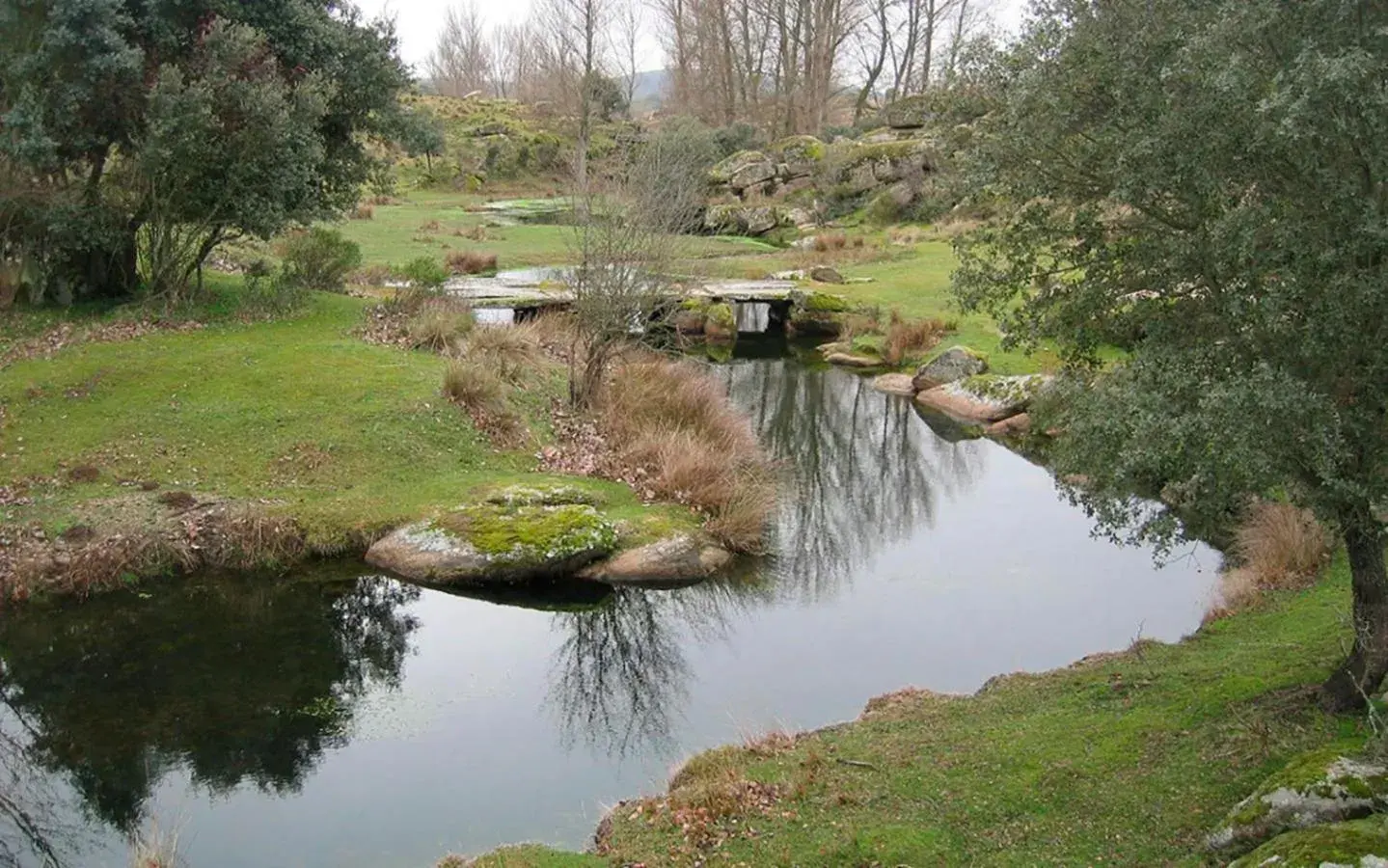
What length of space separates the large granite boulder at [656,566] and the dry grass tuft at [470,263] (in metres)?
22.6

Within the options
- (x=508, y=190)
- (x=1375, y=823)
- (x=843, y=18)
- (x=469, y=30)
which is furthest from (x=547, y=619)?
(x=469, y=30)

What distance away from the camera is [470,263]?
37406mm

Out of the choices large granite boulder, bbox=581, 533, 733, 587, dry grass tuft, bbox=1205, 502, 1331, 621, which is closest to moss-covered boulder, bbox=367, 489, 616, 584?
large granite boulder, bbox=581, 533, 733, 587

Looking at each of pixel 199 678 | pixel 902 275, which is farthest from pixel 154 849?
pixel 902 275

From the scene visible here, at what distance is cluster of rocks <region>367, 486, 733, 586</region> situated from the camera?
15828 millimetres

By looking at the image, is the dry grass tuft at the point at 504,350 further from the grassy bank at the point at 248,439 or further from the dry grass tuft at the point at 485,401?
the dry grass tuft at the point at 485,401

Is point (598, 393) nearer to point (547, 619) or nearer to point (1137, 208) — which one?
point (547, 619)

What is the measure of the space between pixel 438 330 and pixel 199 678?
11.7m

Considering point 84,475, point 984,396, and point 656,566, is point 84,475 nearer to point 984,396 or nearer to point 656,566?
point 656,566

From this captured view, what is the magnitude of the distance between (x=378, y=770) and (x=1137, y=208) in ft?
29.6

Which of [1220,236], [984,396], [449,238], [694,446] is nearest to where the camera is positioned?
[1220,236]

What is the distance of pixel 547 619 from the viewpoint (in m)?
15.1

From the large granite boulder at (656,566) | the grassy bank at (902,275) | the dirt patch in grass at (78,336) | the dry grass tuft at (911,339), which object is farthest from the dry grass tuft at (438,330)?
the dry grass tuft at (911,339)

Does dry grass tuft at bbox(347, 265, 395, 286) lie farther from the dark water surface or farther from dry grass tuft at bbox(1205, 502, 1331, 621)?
dry grass tuft at bbox(1205, 502, 1331, 621)
